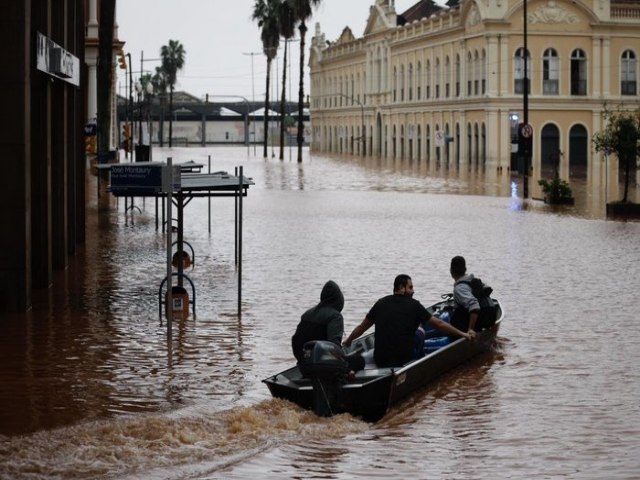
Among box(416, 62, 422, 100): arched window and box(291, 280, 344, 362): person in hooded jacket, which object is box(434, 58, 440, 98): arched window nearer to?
box(416, 62, 422, 100): arched window

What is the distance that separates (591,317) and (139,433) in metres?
9.68

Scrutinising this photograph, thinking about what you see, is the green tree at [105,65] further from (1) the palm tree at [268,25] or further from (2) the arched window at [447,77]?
(1) the palm tree at [268,25]

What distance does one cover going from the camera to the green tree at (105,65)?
160 ft

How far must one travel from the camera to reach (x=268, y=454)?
11.8 m

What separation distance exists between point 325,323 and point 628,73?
274 feet

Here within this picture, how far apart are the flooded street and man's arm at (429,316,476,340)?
45 centimetres

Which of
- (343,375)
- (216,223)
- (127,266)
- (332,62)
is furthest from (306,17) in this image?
(343,375)

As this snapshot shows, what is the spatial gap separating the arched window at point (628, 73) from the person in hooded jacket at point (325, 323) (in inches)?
3249

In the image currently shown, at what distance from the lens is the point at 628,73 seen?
9412 cm

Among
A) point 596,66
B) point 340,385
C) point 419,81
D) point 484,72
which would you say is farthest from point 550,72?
point 340,385

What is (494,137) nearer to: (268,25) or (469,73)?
(469,73)

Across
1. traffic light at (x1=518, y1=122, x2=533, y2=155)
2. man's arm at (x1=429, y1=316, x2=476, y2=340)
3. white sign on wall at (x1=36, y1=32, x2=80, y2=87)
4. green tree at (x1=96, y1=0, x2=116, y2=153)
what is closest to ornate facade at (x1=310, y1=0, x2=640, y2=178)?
traffic light at (x1=518, y1=122, x2=533, y2=155)

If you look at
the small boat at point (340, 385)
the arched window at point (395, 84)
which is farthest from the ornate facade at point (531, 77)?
the small boat at point (340, 385)

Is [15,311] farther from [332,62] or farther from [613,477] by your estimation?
[332,62]
